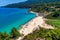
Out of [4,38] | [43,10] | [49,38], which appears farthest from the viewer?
[43,10]

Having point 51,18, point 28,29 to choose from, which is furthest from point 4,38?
point 51,18

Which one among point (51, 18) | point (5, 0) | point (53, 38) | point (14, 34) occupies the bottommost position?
point (5, 0)

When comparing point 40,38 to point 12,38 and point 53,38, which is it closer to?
point 53,38

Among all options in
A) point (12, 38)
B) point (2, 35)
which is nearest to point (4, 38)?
point (2, 35)

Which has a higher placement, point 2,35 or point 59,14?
point 2,35

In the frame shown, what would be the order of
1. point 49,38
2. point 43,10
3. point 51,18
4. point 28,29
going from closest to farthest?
point 49,38 < point 28,29 < point 51,18 < point 43,10

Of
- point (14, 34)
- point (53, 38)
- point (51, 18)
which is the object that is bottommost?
point (51, 18)

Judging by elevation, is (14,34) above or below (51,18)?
above

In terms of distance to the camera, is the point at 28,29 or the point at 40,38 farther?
the point at 28,29

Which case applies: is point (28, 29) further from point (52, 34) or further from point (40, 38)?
point (52, 34)
